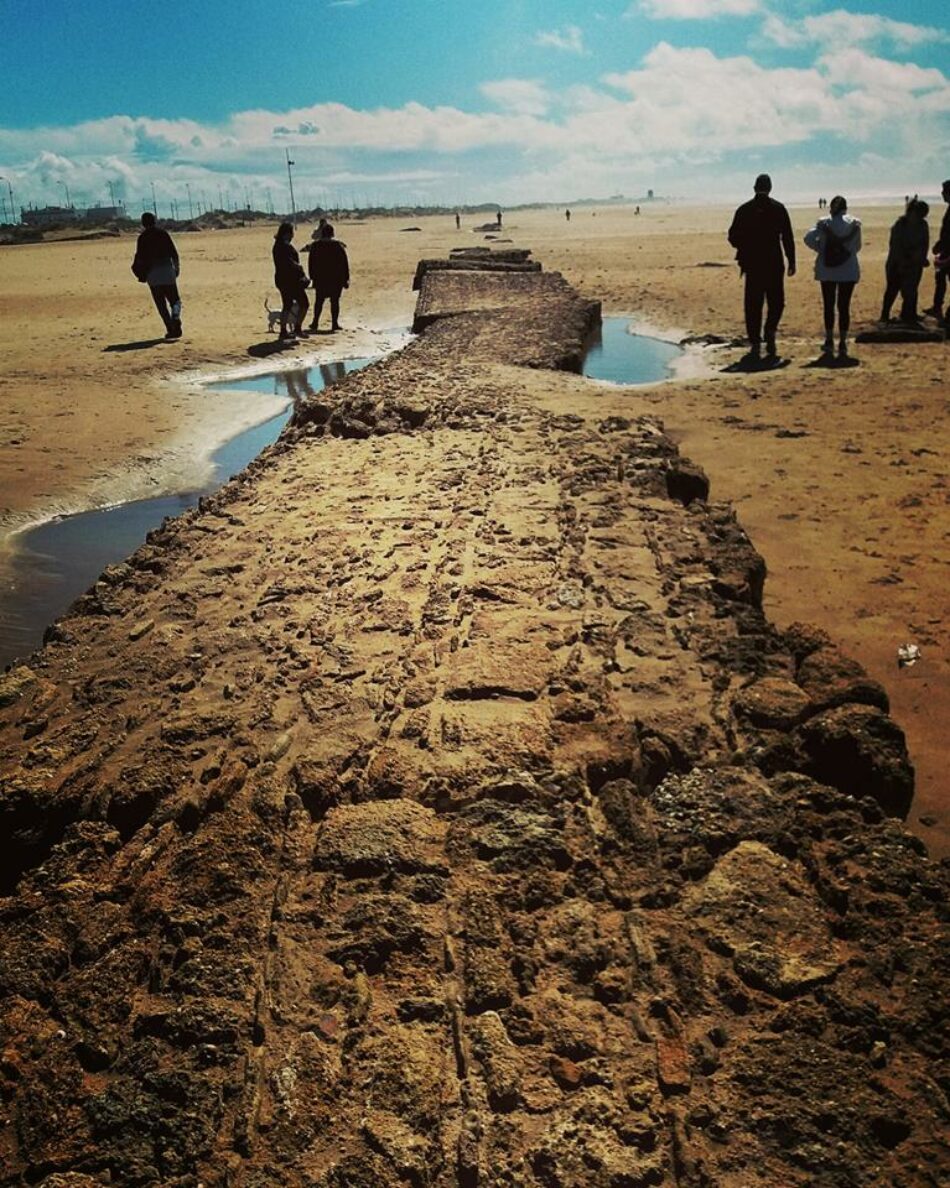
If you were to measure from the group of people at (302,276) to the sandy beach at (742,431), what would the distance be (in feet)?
1.60

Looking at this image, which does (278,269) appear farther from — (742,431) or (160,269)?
(742,431)

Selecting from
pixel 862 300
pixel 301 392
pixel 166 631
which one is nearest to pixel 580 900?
pixel 166 631

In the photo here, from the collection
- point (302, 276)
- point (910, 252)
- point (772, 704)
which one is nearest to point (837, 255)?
point (910, 252)

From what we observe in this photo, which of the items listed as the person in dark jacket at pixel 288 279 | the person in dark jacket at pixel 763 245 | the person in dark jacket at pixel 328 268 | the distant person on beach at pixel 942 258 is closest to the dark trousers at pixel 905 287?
the distant person on beach at pixel 942 258

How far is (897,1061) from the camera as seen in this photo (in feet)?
5.58

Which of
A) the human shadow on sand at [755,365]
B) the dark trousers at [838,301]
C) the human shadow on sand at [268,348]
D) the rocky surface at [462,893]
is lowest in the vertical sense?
the rocky surface at [462,893]

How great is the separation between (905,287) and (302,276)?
8.02m

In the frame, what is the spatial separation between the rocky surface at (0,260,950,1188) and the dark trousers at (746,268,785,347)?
728 centimetres

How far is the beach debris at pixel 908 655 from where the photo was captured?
396cm

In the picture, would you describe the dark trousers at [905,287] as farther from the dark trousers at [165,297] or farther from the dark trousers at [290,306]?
the dark trousers at [165,297]

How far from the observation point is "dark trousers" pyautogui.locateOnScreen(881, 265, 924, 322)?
38.1 ft

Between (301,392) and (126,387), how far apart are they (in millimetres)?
1891

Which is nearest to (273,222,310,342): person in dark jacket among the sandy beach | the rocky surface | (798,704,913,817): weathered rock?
the sandy beach

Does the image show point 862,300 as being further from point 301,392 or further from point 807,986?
point 807,986
